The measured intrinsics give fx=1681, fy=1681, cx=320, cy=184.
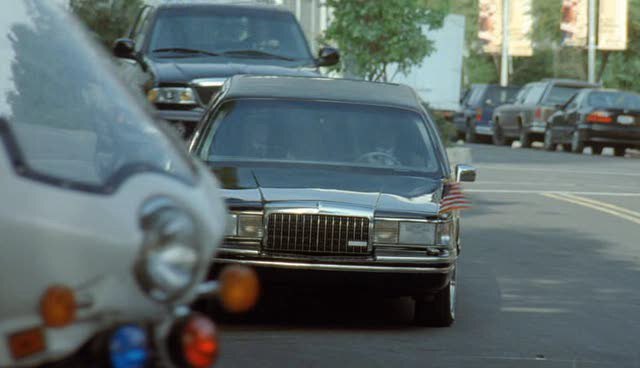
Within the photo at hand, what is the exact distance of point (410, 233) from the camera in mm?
9023

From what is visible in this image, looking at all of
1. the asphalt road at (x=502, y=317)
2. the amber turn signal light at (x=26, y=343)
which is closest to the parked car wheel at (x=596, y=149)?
the asphalt road at (x=502, y=317)

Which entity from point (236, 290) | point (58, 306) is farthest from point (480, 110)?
point (58, 306)

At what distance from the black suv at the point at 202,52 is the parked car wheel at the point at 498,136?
88.8 ft

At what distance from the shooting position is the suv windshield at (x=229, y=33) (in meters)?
17.2

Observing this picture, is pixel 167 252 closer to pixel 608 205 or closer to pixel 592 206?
pixel 592 206

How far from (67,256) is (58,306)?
12cm

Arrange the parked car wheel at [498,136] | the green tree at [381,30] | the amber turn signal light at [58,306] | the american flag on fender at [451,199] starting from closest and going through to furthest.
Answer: the amber turn signal light at [58,306]
the american flag on fender at [451,199]
the green tree at [381,30]
the parked car wheel at [498,136]

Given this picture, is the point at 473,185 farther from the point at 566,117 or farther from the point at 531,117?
the point at 531,117

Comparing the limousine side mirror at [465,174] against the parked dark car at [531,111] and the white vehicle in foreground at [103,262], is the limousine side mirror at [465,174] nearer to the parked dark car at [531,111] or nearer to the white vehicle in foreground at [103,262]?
the white vehicle in foreground at [103,262]

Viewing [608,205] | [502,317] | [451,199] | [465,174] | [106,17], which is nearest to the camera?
[451,199]

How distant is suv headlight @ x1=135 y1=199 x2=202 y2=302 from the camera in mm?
3424

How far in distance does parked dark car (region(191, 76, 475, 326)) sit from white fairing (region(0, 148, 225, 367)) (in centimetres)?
545

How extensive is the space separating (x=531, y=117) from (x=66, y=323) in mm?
39186

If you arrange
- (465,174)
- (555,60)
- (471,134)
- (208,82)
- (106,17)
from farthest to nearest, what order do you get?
(555,60) → (471,134) → (106,17) → (208,82) → (465,174)
